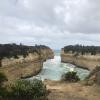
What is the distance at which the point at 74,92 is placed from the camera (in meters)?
28.5

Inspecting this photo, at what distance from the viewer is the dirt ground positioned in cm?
2608

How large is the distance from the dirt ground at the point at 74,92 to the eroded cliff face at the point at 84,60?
59854mm

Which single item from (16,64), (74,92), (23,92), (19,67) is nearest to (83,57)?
(19,67)

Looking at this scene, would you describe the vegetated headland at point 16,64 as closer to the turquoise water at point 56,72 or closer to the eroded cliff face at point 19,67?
the eroded cliff face at point 19,67

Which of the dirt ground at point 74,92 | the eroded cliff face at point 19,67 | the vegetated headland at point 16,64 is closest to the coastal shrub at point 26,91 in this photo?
the dirt ground at point 74,92

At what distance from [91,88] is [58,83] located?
16.4 feet

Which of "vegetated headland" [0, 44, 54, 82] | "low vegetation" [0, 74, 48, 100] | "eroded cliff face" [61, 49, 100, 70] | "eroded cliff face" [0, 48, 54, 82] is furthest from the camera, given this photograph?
"eroded cliff face" [61, 49, 100, 70]

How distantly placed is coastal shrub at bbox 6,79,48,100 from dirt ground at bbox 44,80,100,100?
105 centimetres

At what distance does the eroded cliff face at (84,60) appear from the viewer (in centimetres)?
9709

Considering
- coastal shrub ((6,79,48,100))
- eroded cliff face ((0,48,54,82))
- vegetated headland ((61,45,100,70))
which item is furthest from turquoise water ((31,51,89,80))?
coastal shrub ((6,79,48,100))

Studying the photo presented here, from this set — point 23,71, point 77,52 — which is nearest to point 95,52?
point 77,52

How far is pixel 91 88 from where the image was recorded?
30.2 m

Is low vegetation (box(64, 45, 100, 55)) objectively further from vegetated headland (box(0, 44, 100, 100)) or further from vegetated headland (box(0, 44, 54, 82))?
vegetated headland (box(0, 44, 54, 82))

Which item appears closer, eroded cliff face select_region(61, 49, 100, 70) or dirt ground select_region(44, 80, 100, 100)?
dirt ground select_region(44, 80, 100, 100)
